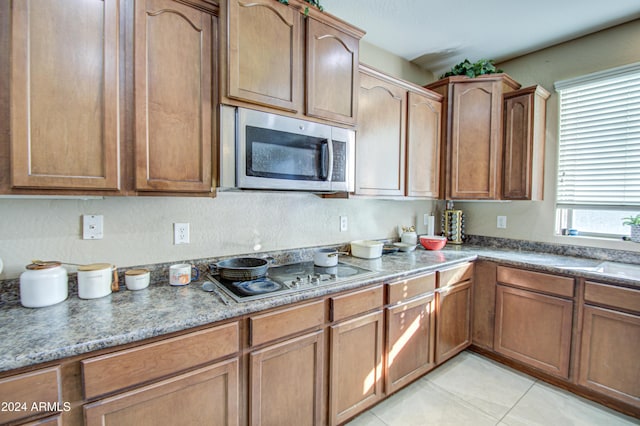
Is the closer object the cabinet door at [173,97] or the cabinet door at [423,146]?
the cabinet door at [173,97]

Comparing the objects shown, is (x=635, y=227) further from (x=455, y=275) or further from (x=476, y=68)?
(x=476, y=68)

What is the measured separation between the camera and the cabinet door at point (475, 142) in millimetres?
2590

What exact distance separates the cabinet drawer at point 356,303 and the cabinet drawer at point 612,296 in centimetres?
138

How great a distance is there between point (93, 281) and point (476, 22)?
115 inches

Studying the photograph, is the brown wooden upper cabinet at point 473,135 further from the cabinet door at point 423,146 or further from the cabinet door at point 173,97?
the cabinet door at point 173,97

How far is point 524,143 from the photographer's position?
2510 millimetres

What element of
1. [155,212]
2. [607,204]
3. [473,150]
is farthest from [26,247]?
[607,204]

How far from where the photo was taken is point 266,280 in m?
1.65

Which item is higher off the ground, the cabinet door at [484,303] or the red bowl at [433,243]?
the red bowl at [433,243]

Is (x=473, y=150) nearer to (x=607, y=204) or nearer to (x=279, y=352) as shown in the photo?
(x=607, y=204)

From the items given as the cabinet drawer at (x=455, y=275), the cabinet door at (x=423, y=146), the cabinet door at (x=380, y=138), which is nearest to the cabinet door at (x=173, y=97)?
the cabinet door at (x=380, y=138)

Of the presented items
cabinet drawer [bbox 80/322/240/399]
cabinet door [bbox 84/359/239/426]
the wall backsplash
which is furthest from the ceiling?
cabinet door [bbox 84/359/239/426]

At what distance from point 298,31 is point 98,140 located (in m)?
1.15

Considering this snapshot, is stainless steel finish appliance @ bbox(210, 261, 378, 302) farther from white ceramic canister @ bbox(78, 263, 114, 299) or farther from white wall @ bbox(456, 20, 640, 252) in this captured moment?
white wall @ bbox(456, 20, 640, 252)
